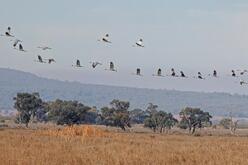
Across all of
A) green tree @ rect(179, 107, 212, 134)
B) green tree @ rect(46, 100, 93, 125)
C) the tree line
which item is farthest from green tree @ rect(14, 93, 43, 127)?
green tree @ rect(179, 107, 212, 134)

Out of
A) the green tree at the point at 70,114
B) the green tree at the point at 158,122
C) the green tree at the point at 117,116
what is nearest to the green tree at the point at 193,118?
the green tree at the point at 158,122

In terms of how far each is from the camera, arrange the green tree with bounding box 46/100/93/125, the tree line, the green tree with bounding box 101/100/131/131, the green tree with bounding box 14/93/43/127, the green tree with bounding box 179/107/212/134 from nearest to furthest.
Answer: the green tree with bounding box 46/100/93/125
the tree line
the green tree with bounding box 101/100/131/131
the green tree with bounding box 14/93/43/127
the green tree with bounding box 179/107/212/134

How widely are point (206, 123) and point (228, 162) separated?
127 m

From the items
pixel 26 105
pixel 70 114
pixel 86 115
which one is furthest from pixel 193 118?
pixel 26 105

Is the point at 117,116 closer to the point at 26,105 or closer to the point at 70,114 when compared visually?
the point at 70,114

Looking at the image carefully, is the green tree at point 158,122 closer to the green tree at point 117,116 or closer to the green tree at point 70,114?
the green tree at point 117,116

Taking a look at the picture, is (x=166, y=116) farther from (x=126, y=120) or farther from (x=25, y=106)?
(x=25, y=106)

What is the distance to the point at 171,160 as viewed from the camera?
2681 cm

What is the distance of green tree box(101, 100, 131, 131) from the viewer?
425 feet

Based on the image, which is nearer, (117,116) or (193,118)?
(117,116)

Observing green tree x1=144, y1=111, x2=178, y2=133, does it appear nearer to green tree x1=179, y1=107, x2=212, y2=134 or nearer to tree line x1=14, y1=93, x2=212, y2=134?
tree line x1=14, y1=93, x2=212, y2=134

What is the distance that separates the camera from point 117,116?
131 metres

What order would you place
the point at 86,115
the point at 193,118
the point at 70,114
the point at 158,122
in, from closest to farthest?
the point at 70,114 < the point at 86,115 < the point at 158,122 < the point at 193,118

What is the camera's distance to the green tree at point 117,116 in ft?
425
